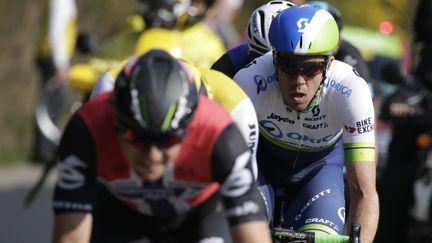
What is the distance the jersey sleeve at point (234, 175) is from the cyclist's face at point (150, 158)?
7.6 inches

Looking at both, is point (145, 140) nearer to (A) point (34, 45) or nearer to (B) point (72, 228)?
(B) point (72, 228)

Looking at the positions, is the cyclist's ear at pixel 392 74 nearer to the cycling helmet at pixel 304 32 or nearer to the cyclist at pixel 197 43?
the cyclist at pixel 197 43

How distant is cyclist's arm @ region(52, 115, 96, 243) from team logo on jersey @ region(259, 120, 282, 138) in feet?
7.77

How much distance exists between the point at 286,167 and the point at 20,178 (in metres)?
9.10

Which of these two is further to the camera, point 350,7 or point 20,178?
point 350,7

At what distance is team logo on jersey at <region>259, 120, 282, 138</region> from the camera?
8.43 m

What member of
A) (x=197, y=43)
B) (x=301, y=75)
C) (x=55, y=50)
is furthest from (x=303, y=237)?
(x=55, y=50)

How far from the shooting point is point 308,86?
791cm

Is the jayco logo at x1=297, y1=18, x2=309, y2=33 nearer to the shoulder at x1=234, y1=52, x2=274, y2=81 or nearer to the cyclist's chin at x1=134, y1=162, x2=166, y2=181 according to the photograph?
the shoulder at x1=234, y1=52, x2=274, y2=81

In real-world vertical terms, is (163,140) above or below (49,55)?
above

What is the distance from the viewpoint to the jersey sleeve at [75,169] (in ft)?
20.0

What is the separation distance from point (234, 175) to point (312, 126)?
2.26 meters

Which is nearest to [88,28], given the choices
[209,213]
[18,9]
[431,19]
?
[18,9]

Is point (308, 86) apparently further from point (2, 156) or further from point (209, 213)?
point (2, 156)
